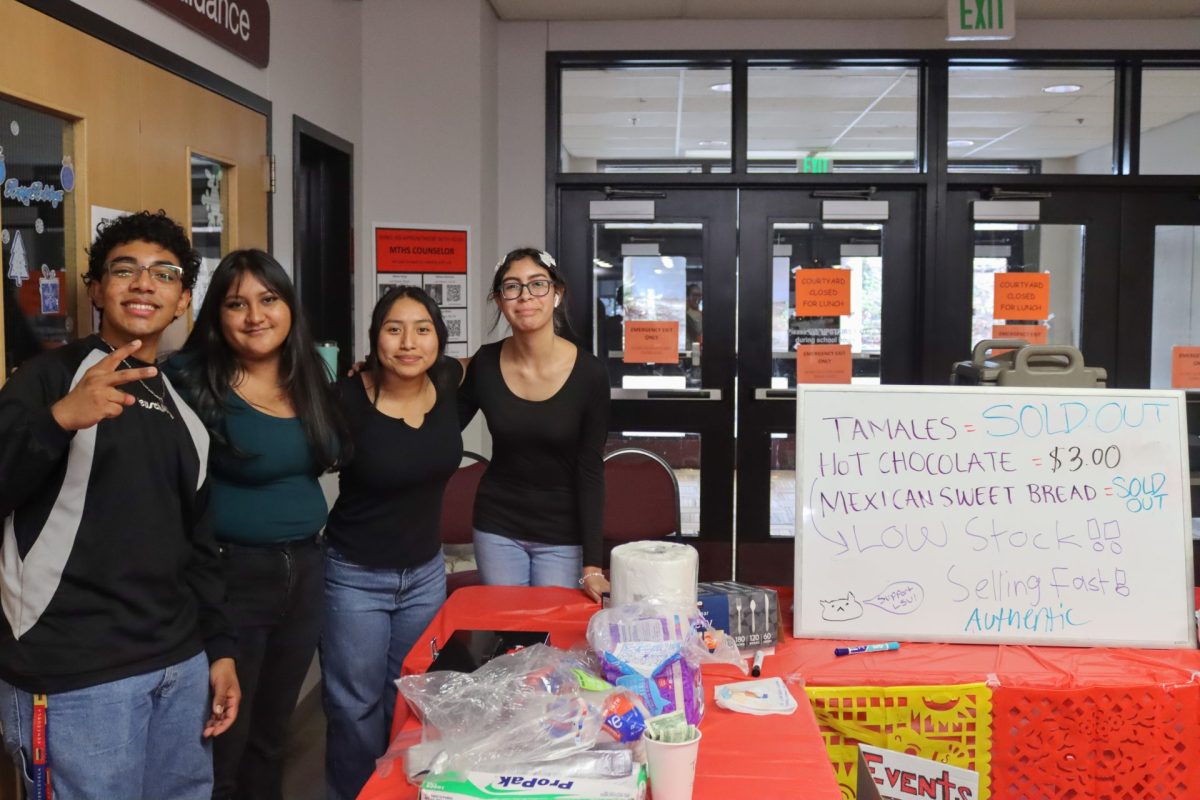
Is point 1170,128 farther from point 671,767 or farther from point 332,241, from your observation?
point 671,767

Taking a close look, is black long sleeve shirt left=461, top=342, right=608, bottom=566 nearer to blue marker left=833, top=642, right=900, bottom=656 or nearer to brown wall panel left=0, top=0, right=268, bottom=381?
Answer: blue marker left=833, top=642, right=900, bottom=656

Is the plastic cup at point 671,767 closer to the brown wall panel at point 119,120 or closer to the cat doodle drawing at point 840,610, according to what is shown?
the cat doodle drawing at point 840,610

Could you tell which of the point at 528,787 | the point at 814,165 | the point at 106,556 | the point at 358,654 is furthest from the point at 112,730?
the point at 814,165

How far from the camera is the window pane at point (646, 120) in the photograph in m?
4.19

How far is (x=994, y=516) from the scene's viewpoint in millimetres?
1760

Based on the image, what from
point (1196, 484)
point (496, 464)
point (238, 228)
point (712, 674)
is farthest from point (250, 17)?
point (1196, 484)

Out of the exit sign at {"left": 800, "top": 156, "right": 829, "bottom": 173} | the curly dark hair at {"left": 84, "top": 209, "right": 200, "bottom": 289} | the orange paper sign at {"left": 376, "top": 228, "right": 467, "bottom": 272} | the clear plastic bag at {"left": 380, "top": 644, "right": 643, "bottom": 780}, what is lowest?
the clear plastic bag at {"left": 380, "top": 644, "right": 643, "bottom": 780}

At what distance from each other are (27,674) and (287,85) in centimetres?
215

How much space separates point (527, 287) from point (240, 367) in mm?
630

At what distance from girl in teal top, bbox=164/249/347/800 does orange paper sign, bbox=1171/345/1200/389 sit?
383cm

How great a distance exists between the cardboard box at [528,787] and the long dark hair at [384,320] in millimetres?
1114

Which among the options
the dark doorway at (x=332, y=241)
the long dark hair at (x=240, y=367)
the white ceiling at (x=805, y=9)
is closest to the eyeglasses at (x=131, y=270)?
A: the long dark hair at (x=240, y=367)

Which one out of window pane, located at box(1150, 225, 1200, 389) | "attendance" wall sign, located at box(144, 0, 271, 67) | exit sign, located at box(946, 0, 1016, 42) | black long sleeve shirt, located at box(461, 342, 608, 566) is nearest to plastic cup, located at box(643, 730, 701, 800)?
black long sleeve shirt, located at box(461, 342, 608, 566)

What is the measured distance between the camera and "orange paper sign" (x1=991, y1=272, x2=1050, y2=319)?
417 cm
